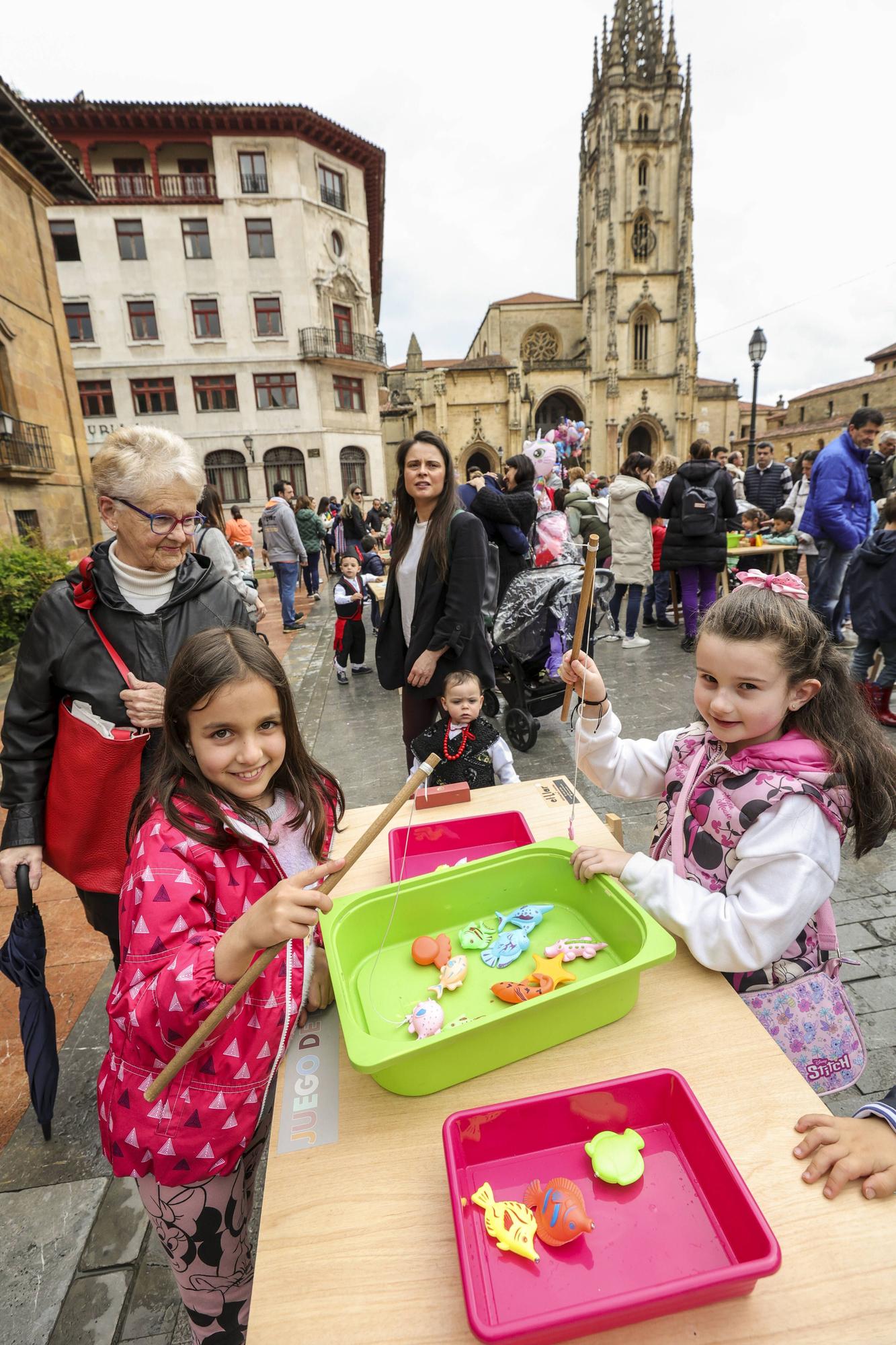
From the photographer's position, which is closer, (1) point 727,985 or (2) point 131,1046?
(2) point 131,1046

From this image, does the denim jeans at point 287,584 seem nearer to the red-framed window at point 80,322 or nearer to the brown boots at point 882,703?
the brown boots at point 882,703

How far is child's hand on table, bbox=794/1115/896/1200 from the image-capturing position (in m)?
0.88

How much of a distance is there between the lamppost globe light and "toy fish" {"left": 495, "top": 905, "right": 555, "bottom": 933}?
1292 cm

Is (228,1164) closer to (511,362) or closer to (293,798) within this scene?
(293,798)

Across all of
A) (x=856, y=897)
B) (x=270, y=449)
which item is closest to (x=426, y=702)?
(x=856, y=897)

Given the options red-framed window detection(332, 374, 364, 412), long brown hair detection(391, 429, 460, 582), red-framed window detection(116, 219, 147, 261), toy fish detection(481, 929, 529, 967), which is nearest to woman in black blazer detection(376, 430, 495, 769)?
long brown hair detection(391, 429, 460, 582)

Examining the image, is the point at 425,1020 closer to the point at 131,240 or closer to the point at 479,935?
the point at 479,935

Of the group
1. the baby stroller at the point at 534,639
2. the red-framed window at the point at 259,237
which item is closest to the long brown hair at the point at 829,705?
the baby stroller at the point at 534,639

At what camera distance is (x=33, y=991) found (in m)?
1.74

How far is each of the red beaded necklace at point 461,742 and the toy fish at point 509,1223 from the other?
213cm

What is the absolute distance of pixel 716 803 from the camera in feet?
4.52

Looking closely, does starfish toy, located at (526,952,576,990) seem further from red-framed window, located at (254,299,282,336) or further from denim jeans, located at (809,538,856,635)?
red-framed window, located at (254,299,282,336)

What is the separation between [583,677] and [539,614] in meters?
2.94

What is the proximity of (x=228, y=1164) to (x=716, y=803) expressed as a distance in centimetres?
120
